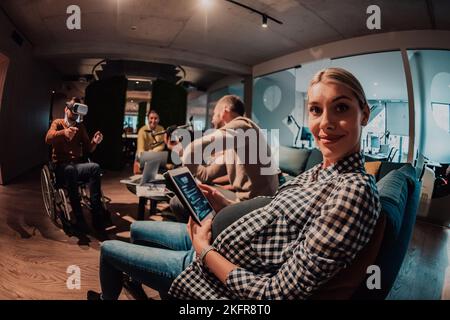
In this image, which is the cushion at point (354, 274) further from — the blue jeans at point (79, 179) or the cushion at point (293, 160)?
the cushion at point (293, 160)

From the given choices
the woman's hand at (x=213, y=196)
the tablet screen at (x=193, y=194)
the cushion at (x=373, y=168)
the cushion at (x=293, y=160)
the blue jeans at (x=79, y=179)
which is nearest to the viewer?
the tablet screen at (x=193, y=194)

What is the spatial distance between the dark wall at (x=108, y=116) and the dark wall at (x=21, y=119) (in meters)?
0.28

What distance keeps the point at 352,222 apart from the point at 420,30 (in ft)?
14.9

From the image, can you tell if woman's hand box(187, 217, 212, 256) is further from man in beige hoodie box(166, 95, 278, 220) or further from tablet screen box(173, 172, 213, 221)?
man in beige hoodie box(166, 95, 278, 220)

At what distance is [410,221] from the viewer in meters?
0.90

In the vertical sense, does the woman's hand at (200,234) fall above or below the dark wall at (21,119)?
below

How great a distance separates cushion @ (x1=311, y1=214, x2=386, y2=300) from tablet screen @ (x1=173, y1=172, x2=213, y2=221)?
51 cm

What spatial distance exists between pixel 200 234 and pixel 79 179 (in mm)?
2119

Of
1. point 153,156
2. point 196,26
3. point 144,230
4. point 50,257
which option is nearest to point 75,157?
point 50,257

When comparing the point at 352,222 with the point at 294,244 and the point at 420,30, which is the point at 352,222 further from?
the point at 420,30

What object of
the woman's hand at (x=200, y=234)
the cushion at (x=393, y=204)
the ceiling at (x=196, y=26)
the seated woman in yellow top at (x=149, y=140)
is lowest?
the woman's hand at (x=200, y=234)

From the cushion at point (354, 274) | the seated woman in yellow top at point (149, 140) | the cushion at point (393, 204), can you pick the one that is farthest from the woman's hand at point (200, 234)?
the seated woman in yellow top at point (149, 140)

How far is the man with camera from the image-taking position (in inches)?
62.7

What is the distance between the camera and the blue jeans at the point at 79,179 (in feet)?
7.07
